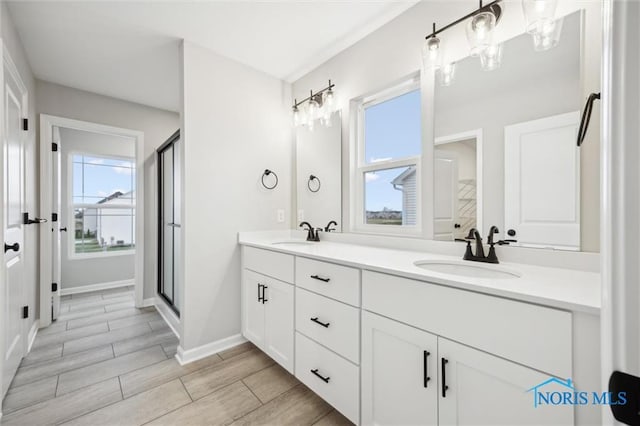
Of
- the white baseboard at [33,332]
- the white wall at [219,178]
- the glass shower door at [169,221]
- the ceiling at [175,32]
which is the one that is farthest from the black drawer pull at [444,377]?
the white baseboard at [33,332]

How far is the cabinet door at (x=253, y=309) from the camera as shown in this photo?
200 cm

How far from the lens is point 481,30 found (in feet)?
4.50

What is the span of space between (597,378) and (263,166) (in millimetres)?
2305

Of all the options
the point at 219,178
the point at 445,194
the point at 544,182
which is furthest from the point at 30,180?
the point at 544,182

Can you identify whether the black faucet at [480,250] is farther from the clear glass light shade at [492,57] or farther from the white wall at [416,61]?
the clear glass light shade at [492,57]

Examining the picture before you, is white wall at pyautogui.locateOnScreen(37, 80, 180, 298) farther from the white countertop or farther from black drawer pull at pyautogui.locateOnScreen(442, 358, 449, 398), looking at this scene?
black drawer pull at pyautogui.locateOnScreen(442, 358, 449, 398)

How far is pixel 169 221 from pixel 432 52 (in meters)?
2.80

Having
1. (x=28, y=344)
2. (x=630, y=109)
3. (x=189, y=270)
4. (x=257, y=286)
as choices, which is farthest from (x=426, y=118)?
(x=28, y=344)

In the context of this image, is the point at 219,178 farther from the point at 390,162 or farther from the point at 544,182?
the point at 544,182

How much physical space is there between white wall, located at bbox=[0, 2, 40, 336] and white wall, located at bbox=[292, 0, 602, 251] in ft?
6.72

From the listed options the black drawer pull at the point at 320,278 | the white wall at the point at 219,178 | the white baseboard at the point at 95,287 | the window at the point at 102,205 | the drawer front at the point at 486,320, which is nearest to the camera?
the drawer front at the point at 486,320

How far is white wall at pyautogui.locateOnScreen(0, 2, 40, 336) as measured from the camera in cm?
194

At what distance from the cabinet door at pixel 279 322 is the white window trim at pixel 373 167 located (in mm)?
742

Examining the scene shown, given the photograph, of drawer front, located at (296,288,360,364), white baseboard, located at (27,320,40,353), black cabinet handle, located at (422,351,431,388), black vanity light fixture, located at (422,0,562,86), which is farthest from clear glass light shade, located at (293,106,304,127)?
white baseboard, located at (27,320,40,353)
